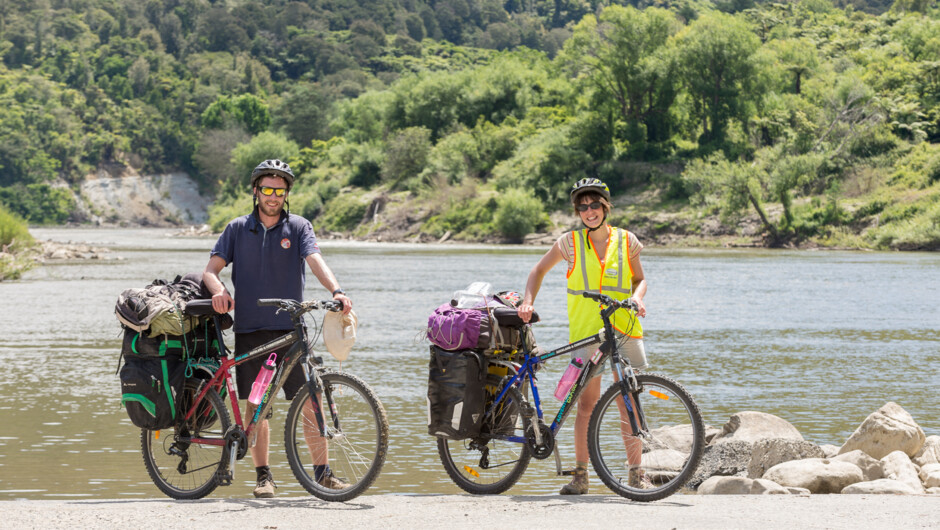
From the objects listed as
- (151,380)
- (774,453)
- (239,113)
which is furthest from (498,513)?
(239,113)

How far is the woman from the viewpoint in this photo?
7.78 metres

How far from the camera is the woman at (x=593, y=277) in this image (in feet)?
25.5

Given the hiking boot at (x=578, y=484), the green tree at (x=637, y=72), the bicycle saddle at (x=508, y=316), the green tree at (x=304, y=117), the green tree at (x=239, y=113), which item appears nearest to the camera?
the bicycle saddle at (x=508, y=316)

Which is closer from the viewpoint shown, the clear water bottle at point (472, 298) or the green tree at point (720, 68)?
the clear water bottle at point (472, 298)

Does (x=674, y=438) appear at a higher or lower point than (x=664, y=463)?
higher

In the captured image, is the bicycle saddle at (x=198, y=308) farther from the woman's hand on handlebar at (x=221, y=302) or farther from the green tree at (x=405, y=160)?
the green tree at (x=405, y=160)

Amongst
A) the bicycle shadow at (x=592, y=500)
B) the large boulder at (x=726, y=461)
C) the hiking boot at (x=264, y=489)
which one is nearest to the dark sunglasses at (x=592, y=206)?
the bicycle shadow at (x=592, y=500)

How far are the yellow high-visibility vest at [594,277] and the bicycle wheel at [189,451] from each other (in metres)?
2.44

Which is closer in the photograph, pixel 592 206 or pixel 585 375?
pixel 585 375

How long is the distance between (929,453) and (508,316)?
5016 mm

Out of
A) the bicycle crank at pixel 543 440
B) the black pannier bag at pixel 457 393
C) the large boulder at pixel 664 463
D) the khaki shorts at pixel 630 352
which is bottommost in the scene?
the large boulder at pixel 664 463

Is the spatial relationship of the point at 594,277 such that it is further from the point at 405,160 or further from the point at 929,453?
the point at 405,160

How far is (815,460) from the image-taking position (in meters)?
9.29

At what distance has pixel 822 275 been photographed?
45281 mm
